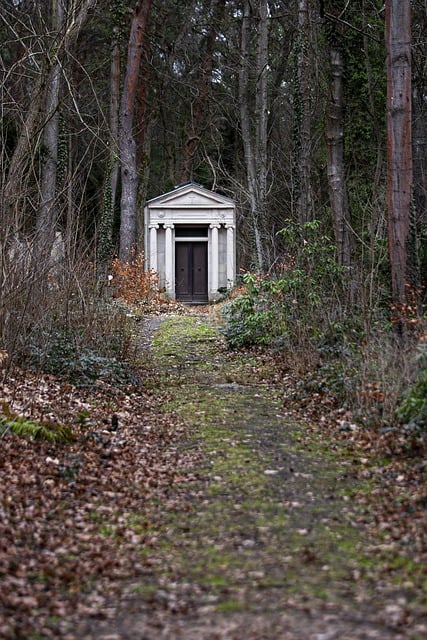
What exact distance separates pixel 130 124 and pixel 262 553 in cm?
2026

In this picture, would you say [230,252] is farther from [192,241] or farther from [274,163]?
[274,163]

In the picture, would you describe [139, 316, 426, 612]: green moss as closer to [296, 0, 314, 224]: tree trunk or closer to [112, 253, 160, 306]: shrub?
[296, 0, 314, 224]: tree trunk

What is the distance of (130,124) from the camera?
23688mm

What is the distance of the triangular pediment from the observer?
2739 centimetres

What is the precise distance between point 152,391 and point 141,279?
12.8 metres

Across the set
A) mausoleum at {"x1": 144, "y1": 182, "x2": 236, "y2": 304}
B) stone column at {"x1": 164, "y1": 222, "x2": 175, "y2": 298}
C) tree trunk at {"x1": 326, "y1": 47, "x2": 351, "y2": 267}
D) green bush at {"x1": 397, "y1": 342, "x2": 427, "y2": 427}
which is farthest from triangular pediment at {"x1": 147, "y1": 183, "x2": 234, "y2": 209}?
green bush at {"x1": 397, "y1": 342, "x2": 427, "y2": 427}

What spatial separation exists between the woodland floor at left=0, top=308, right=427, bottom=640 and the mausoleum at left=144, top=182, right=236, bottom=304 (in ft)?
60.9

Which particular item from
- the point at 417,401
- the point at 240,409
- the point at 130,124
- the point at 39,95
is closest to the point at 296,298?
the point at 240,409

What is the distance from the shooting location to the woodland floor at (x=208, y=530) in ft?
13.2

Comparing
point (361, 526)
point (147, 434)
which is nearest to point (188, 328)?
point (147, 434)

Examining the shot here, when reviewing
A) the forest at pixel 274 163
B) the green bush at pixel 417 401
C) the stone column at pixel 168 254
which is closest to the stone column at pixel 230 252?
the forest at pixel 274 163

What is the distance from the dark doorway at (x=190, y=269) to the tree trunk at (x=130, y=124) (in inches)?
153

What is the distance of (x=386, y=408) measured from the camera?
773 cm

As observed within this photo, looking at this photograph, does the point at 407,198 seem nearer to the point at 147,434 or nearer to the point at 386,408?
the point at 386,408
